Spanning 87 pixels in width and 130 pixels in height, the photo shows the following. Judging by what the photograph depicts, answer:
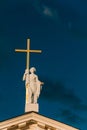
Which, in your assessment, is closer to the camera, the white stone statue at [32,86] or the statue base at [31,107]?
the statue base at [31,107]

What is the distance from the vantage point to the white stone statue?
24.3 metres

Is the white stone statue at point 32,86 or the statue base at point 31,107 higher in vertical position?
the white stone statue at point 32,86

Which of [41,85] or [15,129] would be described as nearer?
[15,129]

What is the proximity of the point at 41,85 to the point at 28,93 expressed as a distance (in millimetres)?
890

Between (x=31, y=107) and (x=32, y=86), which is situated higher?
(x=32, y=86)

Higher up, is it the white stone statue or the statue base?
the white stone statue

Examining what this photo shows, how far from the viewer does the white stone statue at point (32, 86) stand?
24.3 m

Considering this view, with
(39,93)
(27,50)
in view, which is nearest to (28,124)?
(39,93)

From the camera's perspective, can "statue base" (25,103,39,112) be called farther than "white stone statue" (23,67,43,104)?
No

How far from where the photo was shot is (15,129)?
22.5 meters

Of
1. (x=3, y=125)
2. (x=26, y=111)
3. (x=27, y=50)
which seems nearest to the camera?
(x=3, y=125)

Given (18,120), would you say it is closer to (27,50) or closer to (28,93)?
(28,93)

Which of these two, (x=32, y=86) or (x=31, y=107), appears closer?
(x=31, y=107)

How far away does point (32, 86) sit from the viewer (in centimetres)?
2447
